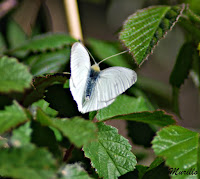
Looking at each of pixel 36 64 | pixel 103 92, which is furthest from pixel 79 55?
pixel 36 64

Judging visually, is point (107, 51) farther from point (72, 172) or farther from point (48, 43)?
point (72, 172)

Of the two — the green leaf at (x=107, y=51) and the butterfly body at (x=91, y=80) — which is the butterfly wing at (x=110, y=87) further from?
the green leaf at (x=107, y=51)

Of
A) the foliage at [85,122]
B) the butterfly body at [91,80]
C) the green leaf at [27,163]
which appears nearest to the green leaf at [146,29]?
the foliage at [85,122]

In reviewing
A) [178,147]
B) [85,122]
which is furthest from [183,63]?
[85,122]

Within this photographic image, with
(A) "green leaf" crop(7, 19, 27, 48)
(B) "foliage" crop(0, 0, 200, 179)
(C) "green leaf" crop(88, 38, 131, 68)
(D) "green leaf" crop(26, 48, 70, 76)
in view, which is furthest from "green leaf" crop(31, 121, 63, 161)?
(A) "green leaf" crop(7, 19, 27, 48)

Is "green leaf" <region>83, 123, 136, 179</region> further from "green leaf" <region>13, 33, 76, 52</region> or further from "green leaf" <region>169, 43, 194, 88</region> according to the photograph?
"green leaf" <region>13, 33, 76, 52</region>

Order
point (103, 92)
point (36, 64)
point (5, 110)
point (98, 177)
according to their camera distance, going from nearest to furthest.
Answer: point (5, 110) < point (98, 177) < point (103, 92) < point (36, 64)

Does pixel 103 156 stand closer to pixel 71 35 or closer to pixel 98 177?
pixel 98 177
